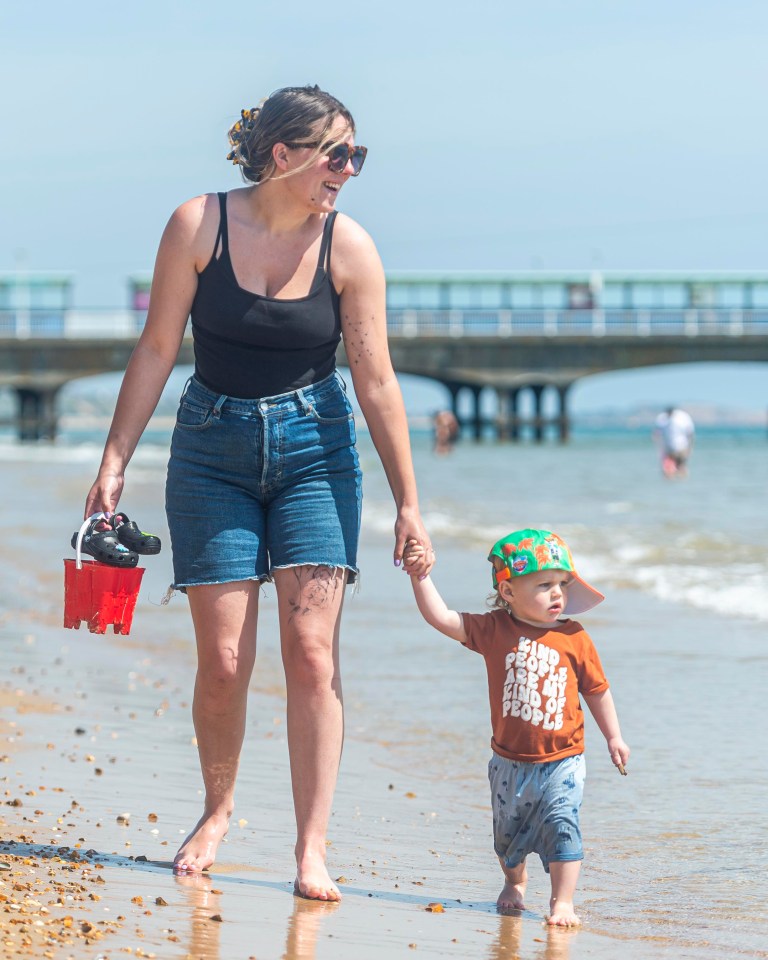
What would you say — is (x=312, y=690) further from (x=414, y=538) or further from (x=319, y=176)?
(x=319, y=176)

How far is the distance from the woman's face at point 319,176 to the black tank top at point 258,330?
0.08m

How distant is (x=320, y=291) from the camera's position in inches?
138

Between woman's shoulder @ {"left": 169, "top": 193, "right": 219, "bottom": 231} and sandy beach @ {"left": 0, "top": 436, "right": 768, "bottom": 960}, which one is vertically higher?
woman's shoulder @ {"left": 169, "top": 193, "right": 219, "bottom": 231}

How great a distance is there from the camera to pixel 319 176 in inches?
137


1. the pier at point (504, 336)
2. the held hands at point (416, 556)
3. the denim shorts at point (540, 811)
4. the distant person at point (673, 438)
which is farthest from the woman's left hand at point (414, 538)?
the pier at point (504, 336)

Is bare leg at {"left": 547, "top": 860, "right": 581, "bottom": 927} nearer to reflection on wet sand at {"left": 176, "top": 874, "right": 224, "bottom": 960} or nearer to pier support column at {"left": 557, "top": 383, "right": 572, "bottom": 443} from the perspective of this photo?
reflection on wet sand at {"left": 176, "top": 874, "right": 224, "bottom": 960}

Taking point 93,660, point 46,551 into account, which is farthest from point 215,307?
point 46,551

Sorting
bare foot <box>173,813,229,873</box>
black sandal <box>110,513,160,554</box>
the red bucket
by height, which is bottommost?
bare foot <box>173,813,229,873</box>

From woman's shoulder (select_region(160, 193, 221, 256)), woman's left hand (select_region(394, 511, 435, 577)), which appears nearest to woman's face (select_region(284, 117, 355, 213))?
woman's shoulder (select_region(160, 193, 221, 256))

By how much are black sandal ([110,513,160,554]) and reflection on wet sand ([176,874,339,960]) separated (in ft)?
2.37

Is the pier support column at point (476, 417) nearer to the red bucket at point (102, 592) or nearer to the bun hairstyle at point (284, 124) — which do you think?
the bun hairstyle at point (284, 124)

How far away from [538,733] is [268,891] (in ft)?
2.22

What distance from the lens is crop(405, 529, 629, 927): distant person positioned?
352 cm

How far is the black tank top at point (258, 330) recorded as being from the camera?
3.47 m
